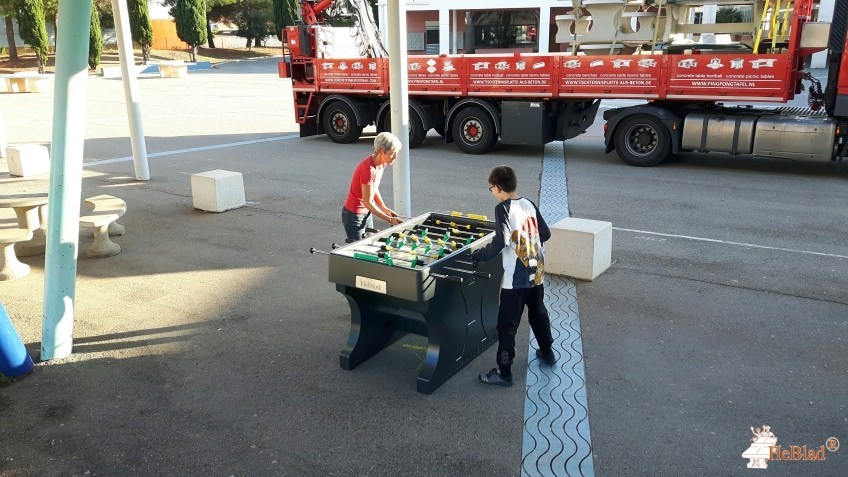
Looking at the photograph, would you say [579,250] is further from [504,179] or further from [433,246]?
[504,179]

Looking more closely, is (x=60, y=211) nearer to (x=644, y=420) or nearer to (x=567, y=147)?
(x=644, y=420)

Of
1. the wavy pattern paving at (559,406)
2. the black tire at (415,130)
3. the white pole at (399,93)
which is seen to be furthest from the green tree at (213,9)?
the wavy pattern paving at (559,406)

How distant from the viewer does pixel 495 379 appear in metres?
5.07

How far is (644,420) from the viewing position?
457cm

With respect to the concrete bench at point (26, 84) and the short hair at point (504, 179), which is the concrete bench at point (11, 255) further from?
the concrete bench at point (26, 84)

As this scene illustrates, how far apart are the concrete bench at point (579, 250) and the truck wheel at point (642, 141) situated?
21.4ft

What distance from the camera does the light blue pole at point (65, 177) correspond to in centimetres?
530

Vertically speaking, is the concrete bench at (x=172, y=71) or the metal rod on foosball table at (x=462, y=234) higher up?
the concrete bench at (x=172, y=71)

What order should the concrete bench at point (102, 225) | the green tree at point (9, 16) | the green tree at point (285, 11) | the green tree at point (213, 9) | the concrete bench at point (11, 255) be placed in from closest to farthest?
the concrete bench at point (11, 255) < the concrete bench at point (102, 225) < the green tree at point (9, 16) < the green tree at point (285, 11) < the green tree at point (213, 9)

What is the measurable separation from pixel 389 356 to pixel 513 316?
1.25m

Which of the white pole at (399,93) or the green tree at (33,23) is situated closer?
the white pole at (399,93)

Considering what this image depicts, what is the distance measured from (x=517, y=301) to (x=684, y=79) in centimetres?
951

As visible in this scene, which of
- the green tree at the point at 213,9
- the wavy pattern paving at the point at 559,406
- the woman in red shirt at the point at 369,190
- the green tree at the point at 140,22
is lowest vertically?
the wavy pattern paving at the point at 559,406

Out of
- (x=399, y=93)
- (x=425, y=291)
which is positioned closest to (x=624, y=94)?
(x=399, y=93)
